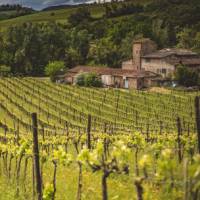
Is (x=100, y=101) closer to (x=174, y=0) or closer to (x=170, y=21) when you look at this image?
(x=170, y=21)

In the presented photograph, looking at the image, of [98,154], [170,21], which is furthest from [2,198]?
[170,21]

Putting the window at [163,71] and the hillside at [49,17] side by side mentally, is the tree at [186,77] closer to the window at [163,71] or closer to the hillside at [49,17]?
the window at [163,71]

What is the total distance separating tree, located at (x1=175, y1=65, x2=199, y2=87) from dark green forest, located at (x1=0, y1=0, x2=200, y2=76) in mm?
26302

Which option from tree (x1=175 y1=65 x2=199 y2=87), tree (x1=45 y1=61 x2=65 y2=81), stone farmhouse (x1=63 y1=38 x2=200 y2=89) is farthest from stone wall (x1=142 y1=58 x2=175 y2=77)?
tree (x1=45 y1=61 x2=65 y2=81)

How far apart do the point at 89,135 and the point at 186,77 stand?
61823mm

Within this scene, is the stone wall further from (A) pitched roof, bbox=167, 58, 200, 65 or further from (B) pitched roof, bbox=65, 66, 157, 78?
(B) pitched roof, bbox=65, 66, 157, 78

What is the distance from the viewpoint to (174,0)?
16862 centimetres

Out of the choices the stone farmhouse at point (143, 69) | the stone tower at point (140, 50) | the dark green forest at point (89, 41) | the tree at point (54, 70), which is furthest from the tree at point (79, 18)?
the tree at point (54, 70)

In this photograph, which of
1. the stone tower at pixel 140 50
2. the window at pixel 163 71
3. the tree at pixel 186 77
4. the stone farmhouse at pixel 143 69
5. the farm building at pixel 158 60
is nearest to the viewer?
the tree at pixel 186 77

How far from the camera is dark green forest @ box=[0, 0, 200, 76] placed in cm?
10494

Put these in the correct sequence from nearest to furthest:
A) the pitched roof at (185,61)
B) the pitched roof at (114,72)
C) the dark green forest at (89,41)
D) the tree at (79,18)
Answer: the pitched roof at (114,72) → the pitched roof at (185,61) → the dark green forest at (89,41) → the tree at (79,18)

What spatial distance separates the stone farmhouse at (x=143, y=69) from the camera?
267ft

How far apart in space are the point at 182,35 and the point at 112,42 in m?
15.5

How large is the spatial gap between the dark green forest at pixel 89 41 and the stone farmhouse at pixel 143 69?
11095 millimetres
